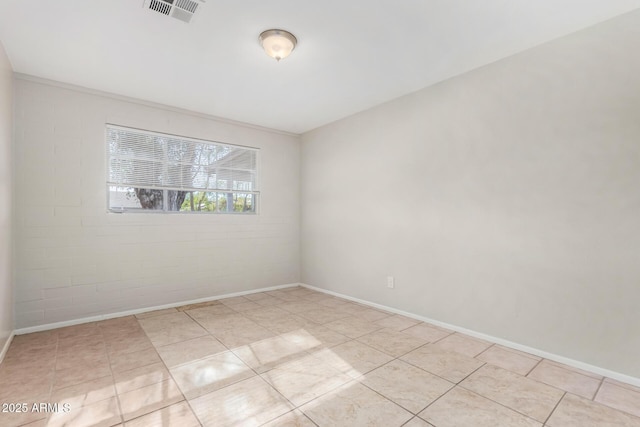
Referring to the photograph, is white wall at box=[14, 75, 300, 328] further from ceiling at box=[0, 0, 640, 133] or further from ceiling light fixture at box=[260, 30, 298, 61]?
ceiling light fixture at box=[260, 30, 298, 61]

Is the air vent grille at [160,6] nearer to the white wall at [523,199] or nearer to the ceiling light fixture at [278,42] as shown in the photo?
the ceiling light fixture at [278,42]

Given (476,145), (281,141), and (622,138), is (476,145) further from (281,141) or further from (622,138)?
(281,141)

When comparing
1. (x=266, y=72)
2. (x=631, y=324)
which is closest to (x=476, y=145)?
(x=631, y=324)

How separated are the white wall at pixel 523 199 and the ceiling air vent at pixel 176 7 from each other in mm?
2341

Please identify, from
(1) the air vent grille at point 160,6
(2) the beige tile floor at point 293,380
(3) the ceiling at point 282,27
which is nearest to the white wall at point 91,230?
(3) the ceiling at point 282,27

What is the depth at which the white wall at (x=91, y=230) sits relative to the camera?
3.00 meters

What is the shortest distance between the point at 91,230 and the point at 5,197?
2.68ft

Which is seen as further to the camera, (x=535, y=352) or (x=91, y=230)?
(x=91, y=230)

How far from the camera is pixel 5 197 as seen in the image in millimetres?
2566

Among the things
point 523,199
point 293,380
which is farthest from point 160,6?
point 523,199

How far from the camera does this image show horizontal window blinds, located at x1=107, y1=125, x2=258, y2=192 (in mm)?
3512

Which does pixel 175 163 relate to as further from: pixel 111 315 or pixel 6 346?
pixel 6 346

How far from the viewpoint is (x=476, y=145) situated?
287 centimetres

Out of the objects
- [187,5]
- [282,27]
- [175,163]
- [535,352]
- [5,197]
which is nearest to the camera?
[187,5]
